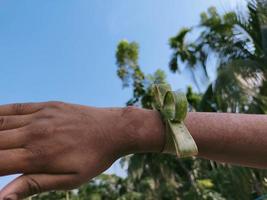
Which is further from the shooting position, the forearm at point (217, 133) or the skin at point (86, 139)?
the forearm at point (217, 133)

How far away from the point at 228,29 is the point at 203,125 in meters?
9.18

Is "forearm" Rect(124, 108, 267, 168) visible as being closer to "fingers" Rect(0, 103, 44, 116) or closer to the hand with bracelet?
→ the hand with bracelet

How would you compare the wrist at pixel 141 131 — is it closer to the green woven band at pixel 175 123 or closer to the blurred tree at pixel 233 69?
the green woven band at pixel 175 123

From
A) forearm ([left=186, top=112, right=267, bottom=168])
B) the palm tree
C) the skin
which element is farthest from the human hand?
the palm tree

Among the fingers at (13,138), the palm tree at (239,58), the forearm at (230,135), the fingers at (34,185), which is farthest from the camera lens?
the palm tree at (239,58)

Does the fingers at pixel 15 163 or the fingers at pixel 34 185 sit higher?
the fingers at pixel 15 163

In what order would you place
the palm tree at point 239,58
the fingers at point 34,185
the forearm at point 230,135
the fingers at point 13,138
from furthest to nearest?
the palm tree at point 239,58 < the forearm at point 230,135 < the fingers at point 13,138 < the fingers at point 34,185

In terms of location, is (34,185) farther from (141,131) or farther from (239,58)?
(239,58)

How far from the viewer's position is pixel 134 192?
26547mm

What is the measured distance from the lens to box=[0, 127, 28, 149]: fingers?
1.13 metres

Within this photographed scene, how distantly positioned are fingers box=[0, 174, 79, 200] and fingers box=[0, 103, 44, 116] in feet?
0.69

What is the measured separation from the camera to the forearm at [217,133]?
4.01 feet

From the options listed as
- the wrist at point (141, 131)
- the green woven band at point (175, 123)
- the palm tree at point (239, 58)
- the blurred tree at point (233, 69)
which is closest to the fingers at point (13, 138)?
Result: the wrist at point (141, 131)

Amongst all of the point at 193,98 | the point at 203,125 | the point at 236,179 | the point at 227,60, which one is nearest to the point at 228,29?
the point at 227,60
